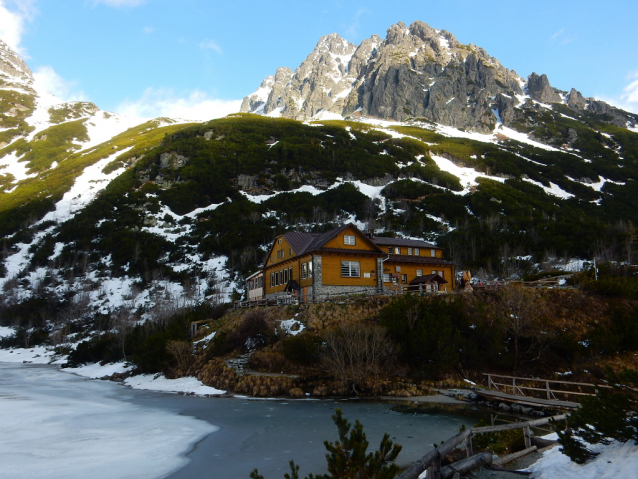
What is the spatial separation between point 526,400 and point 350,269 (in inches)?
696

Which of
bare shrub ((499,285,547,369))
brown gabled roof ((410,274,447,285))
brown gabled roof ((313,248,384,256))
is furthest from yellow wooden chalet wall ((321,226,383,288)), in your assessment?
bare shrub ((499,285,547,369))

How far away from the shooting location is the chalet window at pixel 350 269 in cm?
3312

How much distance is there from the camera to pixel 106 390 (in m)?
30.9

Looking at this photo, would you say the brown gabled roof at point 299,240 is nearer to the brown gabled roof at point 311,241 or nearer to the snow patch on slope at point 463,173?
the brown gabled roof at point 311,241

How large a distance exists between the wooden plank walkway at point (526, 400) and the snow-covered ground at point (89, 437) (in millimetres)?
13014

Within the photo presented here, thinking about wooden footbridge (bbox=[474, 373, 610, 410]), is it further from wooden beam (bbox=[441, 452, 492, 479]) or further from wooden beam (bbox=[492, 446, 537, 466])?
wooden beam (bbox=[441, 452, 492, 479])

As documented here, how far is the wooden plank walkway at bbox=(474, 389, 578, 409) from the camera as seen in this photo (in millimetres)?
16578

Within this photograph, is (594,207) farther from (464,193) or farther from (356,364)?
(356,364)

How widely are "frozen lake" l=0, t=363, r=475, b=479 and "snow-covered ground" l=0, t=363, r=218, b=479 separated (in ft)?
0.11

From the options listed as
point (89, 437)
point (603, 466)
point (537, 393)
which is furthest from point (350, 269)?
point (603, 466)

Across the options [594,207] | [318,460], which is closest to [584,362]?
[318,460]

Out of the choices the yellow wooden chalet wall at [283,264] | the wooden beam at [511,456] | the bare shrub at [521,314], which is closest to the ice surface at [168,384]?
the yellow wooden chalet wall at [283,264]

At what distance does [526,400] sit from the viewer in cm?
1766

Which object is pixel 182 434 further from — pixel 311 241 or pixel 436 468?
pixel 311 241
